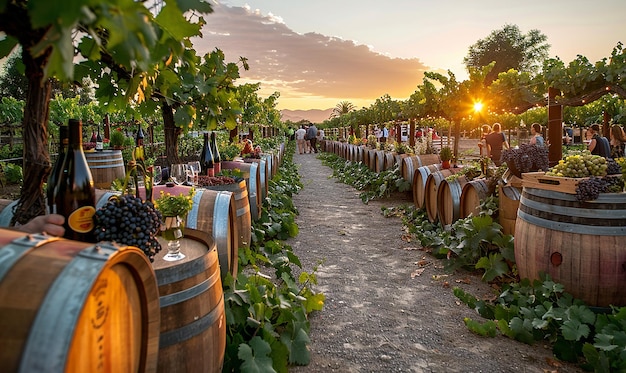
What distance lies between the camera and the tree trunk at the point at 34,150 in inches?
64.0

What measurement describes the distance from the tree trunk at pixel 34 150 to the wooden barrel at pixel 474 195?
16.2 feet

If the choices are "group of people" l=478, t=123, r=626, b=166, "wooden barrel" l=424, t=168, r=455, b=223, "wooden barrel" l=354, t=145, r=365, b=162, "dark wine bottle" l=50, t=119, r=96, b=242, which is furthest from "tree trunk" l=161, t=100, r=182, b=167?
"wooden barrel" l=354, t=145, r=365, b=162

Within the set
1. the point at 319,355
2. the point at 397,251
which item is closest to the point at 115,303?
the point at 319,355

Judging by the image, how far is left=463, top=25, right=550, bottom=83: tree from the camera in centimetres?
6631

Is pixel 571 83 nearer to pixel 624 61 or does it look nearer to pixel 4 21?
pixel 624 61

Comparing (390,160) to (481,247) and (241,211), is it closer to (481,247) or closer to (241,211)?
(481,247)

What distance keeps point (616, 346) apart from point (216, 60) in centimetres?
365

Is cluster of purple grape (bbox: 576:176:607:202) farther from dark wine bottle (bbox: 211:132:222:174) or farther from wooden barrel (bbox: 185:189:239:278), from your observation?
dark wine bottle (bbox: 211:132:222:174)

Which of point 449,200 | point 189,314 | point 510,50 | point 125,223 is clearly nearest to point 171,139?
point 189,314

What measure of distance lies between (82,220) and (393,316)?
Answer: 3178 mm

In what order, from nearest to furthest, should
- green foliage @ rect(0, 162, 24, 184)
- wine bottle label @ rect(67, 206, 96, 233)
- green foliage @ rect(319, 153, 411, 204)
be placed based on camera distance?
wine bottle label @ rect(67, 206, 96, 233), green foliage @ rect(319, 153, 411, 204), green foliage @ rect(0, 162, 24, 184)

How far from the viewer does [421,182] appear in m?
8.39

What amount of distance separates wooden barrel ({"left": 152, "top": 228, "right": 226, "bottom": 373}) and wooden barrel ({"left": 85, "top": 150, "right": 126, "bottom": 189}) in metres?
3.08

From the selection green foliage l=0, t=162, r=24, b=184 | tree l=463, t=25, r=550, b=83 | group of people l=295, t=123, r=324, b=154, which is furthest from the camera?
tree l=463, t=25, r=550, b=83
